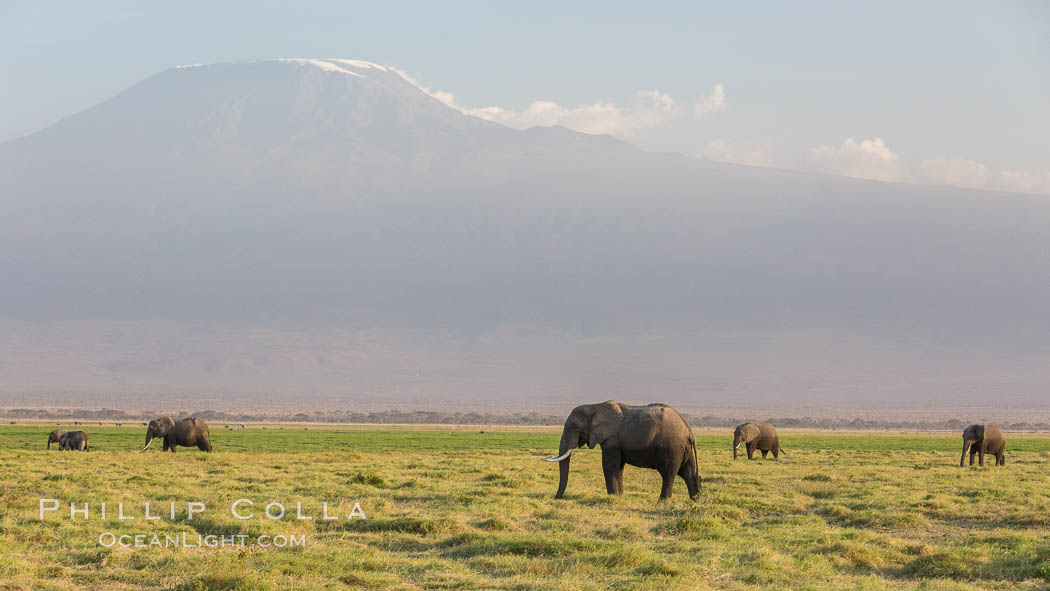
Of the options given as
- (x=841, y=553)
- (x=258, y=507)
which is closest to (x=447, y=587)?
(x=841, y=553)

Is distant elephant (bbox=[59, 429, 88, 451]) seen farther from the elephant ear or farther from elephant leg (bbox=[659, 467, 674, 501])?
elephant leg (bbox=[659, 467, 674, 501])

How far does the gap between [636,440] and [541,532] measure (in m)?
A: 5.37

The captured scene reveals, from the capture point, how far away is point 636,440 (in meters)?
27.0

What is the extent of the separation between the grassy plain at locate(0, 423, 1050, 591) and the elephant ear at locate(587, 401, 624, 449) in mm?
1573

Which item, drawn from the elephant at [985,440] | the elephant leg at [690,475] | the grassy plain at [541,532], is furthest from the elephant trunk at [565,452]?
the elephant at [985,440]

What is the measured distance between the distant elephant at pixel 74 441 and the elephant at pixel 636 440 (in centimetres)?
3376

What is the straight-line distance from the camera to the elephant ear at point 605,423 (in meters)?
27.4

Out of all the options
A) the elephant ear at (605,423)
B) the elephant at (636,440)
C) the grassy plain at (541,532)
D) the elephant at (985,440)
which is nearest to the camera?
the grassy plain at (541,532)

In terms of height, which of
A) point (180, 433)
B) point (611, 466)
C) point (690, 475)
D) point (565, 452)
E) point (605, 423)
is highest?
point (605, 423)

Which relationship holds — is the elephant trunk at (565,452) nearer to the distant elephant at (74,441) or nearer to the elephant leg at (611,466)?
the elephant leg at (611,466)

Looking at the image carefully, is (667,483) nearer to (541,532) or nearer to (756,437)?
(541,532)

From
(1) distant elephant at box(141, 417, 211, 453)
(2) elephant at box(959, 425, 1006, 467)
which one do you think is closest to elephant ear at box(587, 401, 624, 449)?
(2) elephant at box(959, 425, 1006, 467)

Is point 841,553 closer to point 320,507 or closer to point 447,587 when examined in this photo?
point 447,587

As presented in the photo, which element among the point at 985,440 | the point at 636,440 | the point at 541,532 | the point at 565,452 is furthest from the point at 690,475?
the point at 985,440
